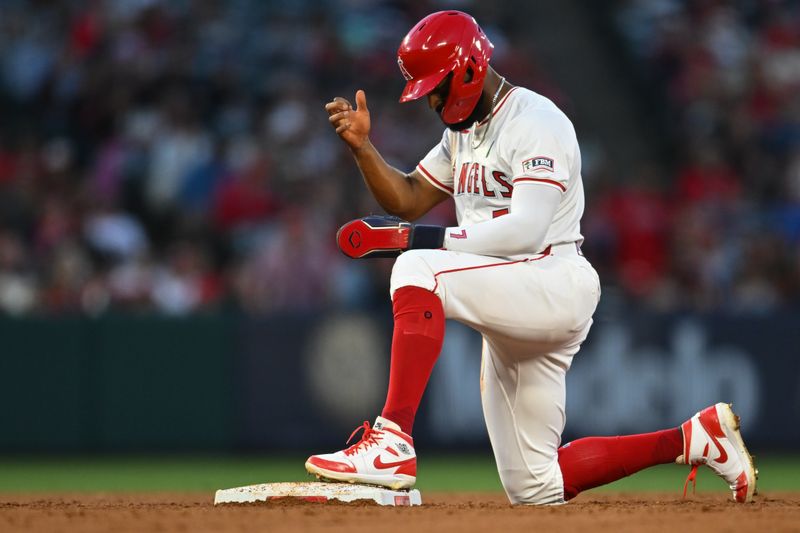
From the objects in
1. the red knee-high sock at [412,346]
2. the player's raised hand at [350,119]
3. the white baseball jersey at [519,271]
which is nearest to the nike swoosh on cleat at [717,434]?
the white baseball jersey at [519,271]

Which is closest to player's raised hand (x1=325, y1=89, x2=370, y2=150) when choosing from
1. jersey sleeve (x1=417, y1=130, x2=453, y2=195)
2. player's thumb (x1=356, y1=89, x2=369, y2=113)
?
player's thumb (x1=356, y1=89, x2=369, y2=113)

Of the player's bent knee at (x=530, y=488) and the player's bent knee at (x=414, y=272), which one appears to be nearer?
the player's bent knee at (x=414, y=272)

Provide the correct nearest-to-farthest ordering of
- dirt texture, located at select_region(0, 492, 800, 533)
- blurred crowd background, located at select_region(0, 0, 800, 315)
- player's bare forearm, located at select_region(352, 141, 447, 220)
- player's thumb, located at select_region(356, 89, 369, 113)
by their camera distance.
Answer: dirt texture, located at select_region(0, 492, 800, 533) → player's thumb, located at select_region(356, 89, 369, 113) → player's bare forearm, located at select_region(352, 141, 447, 220) → blurred crowd background, located at select_region(0, 0, 800, 315)

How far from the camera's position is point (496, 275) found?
178 inches

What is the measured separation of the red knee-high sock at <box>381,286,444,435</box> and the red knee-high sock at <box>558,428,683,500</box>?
99 centimetres

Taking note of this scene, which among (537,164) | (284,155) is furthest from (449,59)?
(284,155)

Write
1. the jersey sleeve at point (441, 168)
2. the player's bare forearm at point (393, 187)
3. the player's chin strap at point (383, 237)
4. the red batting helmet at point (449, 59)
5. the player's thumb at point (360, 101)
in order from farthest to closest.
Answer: the jersey sleeve at point (441, 168) → the player's bare forearm at point (393, 187) → the player's thumb at point (360, 101) → the red batting helmet at point (449, 59) → the player's chin strap at point (383, 237)

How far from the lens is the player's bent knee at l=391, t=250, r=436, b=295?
4465mm

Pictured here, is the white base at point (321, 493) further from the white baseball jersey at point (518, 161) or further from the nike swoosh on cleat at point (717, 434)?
the nike swoosh on cleat at point (717, 434)

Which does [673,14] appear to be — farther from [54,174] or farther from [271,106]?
[54,174]

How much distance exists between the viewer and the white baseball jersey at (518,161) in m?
4.62

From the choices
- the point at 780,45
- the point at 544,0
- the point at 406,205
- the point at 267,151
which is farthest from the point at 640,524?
the point at 544,0

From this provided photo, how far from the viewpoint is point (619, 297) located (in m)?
10.1

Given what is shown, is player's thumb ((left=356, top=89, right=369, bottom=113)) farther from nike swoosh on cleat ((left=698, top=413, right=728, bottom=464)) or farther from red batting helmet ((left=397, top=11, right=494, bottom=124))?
nike swoosh on cleat ((left=698, top=413, right=728, bottom=464))
